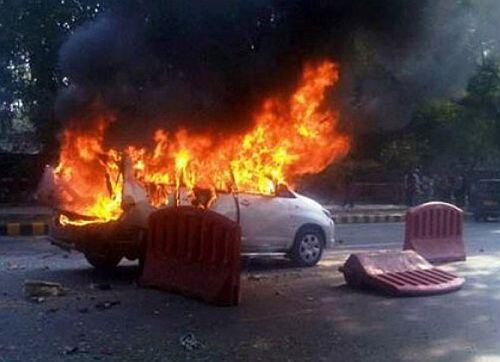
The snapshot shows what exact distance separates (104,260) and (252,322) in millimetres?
3423

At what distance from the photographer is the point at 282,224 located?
438 inches

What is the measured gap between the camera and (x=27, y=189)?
2316 centimetres

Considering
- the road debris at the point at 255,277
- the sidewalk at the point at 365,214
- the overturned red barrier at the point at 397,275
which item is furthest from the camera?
the sidewalk at the point at 365,214

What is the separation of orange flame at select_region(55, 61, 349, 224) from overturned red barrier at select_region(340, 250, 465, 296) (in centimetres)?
208

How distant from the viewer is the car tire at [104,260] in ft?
32.7

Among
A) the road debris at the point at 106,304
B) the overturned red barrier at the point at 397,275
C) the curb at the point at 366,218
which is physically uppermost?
the curb at the point at 366,218

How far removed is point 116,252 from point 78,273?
777 mm

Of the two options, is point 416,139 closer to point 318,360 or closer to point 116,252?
point 116,252

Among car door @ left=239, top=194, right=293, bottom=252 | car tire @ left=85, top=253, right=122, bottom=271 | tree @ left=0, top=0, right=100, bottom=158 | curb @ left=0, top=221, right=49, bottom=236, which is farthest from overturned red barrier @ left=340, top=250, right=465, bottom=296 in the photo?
curb @ left=0, top=221, right=49, bottom=236

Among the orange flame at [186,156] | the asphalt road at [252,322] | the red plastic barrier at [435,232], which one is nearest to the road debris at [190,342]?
the asphalt road at [252,322]

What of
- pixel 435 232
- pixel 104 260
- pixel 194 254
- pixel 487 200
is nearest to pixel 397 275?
pixel 194 254

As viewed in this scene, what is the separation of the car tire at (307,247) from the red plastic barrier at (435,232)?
134 cm

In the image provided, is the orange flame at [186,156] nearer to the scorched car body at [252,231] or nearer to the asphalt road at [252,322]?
the scorched car body at [252,231]

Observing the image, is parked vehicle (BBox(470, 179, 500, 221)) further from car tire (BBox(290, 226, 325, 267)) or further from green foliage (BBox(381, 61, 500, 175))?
car tire (BBox(290, 226, 325, 267))
